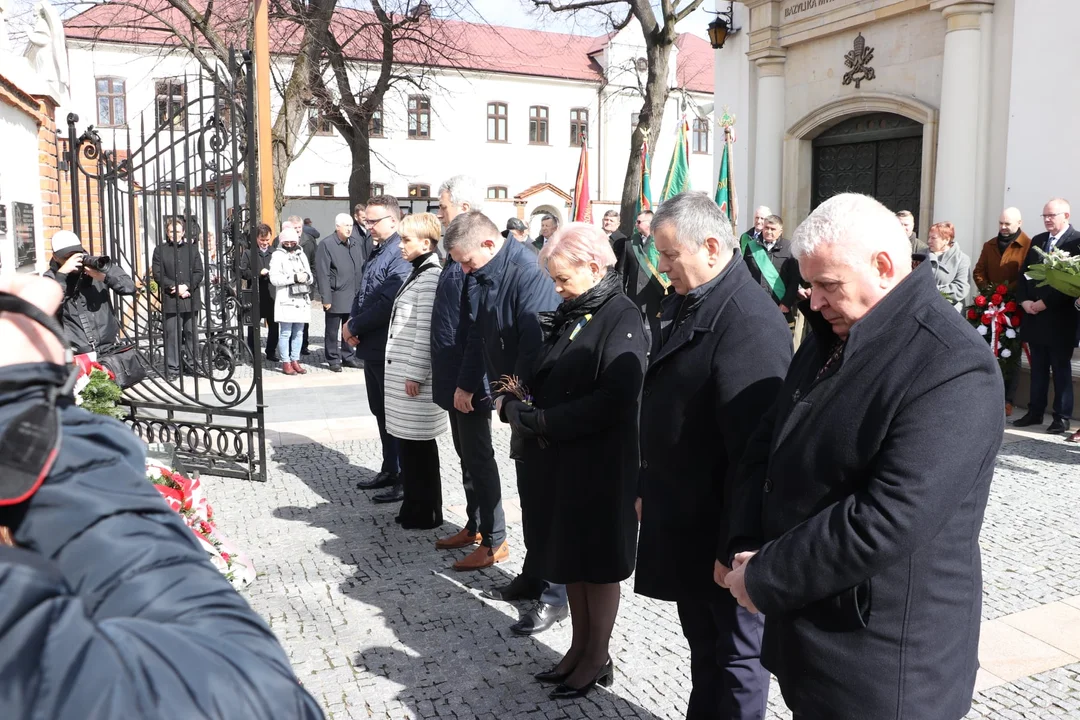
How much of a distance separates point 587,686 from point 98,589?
9.00 feet

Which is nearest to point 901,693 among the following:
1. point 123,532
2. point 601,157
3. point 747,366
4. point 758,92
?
point 747,366

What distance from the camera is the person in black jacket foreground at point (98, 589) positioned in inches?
35.8

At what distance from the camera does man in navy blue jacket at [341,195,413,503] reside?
19.6 ft

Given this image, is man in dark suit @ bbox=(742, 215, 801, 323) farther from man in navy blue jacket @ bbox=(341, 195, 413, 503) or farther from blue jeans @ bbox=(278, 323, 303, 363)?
blue jeans @ bbox=(278, 323, 303, 363)

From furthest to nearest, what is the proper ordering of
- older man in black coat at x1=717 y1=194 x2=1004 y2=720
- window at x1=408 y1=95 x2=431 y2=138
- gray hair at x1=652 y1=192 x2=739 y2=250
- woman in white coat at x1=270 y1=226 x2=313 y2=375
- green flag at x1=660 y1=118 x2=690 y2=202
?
window at x1=408 y1=95 x2=431 y2=138 < woman in white coat at x1=270 y1=226 x2=313 y2=375 < green flag at x1=660 y1=118 x2=690 y2=202 < gray hair at x1=652 y1=192 x2=739 y2=250 < older man in black coat at x1=717 y1=194 x2=1004 y2=720

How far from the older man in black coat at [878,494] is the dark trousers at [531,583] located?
159 cm

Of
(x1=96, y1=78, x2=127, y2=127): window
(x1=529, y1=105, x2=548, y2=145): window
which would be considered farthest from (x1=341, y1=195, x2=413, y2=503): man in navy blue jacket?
(x1=529, y1=105, x2=548, y2=145): window

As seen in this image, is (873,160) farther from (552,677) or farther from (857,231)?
(857,231)

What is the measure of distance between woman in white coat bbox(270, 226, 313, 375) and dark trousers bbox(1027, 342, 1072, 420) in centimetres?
783

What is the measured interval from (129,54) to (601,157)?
19260mm

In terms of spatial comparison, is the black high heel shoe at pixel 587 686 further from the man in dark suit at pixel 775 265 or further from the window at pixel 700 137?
the window at pixel 700 137

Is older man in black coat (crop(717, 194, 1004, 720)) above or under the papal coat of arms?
under

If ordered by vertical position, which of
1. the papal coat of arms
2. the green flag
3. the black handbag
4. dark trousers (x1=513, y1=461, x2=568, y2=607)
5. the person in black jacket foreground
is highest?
the papal coat of arms

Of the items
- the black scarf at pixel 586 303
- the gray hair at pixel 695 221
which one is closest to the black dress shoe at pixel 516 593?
the black scarf at pixel 586 303
